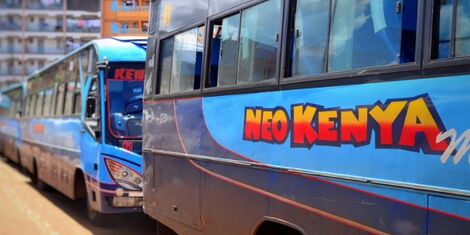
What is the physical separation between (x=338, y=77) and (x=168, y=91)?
2.71 meters

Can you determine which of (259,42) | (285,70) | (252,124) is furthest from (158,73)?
(285,70)

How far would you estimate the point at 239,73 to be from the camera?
431cm

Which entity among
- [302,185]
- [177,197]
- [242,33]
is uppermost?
[242,33]

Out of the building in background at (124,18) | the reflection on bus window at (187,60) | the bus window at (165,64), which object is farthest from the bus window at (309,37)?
the building in background at (124,18)

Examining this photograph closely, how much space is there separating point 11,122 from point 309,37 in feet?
64.3

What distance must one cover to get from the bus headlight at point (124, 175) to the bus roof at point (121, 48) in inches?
66.3

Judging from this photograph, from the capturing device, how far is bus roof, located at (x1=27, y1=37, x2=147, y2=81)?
8.58 m

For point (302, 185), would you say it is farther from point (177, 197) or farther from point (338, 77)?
point (177, 197)

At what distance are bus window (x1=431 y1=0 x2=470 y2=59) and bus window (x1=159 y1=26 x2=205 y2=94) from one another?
259 cm

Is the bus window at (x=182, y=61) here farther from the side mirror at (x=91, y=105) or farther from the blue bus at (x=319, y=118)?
the side mirror at (x=91, y=105)

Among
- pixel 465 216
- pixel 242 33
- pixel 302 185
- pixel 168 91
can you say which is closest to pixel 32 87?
pixel 168 91

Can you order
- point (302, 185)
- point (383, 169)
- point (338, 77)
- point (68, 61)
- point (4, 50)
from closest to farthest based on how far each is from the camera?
point (383, 169) < point (338, 77) < point (302, 185) < point (68, 61) < point (4, 50)

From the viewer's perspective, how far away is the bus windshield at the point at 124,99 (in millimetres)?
8305

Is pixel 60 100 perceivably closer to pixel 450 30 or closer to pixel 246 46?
pixel 246 46
